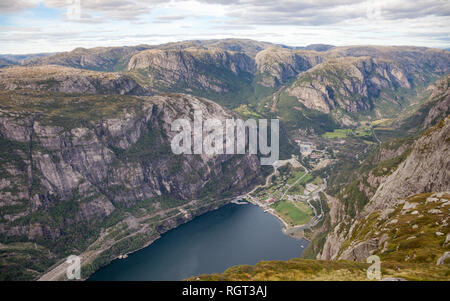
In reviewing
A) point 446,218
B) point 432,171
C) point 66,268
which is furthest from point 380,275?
point 66,268

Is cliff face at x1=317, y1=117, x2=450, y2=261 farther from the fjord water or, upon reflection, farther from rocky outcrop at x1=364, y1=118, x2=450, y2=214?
the fjord water

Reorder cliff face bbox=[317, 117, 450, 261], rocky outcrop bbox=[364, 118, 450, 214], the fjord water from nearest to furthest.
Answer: cliff face bbox=[317, 117, 450, 261] → rocky outcrop bbox=[364, 118, 450, 214] → the fjord water

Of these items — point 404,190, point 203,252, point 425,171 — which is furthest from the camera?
point 203,252

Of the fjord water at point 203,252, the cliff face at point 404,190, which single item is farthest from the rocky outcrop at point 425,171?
the fjord water at point 203,252

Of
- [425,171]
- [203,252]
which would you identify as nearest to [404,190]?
[425,171]

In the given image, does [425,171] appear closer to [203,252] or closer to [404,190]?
[404,190]

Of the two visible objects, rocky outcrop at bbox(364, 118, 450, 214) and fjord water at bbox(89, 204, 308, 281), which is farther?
fjord water at bbox(89, 204, 308, 281)

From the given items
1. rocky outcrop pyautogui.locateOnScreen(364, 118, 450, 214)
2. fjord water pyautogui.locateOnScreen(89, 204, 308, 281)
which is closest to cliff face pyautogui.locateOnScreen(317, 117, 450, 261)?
rocky outcrop pyautogui.locateOnScreen(364, 118, 450, 214)

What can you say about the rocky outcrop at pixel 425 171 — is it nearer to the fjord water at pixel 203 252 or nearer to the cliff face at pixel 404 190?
the cliff face at pixel 404 190
